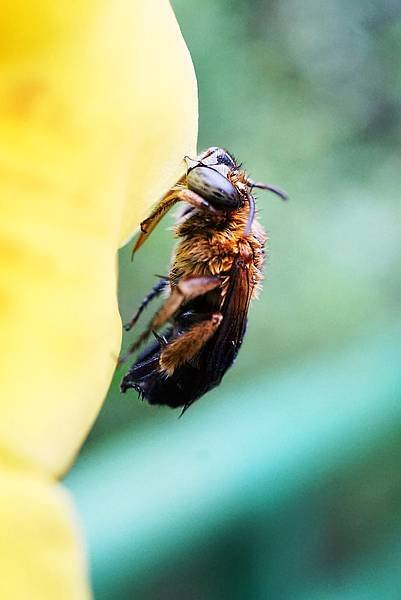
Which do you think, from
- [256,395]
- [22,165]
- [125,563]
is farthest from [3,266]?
[256,395]

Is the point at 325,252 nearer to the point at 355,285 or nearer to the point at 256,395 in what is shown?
the point at 355,285

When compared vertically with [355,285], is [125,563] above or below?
below

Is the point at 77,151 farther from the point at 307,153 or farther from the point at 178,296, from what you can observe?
the point at 307,153

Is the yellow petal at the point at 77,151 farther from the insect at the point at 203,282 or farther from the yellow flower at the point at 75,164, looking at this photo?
the insect at the point at 203,282

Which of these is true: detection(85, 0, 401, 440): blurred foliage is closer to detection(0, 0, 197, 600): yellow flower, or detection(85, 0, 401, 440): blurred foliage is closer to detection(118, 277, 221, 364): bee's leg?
detection(118, 277, 221, 364): bee's leg

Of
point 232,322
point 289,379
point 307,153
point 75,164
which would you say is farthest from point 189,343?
point 307,153

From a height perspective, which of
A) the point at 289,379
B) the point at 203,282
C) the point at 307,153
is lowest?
the point at 289,379
